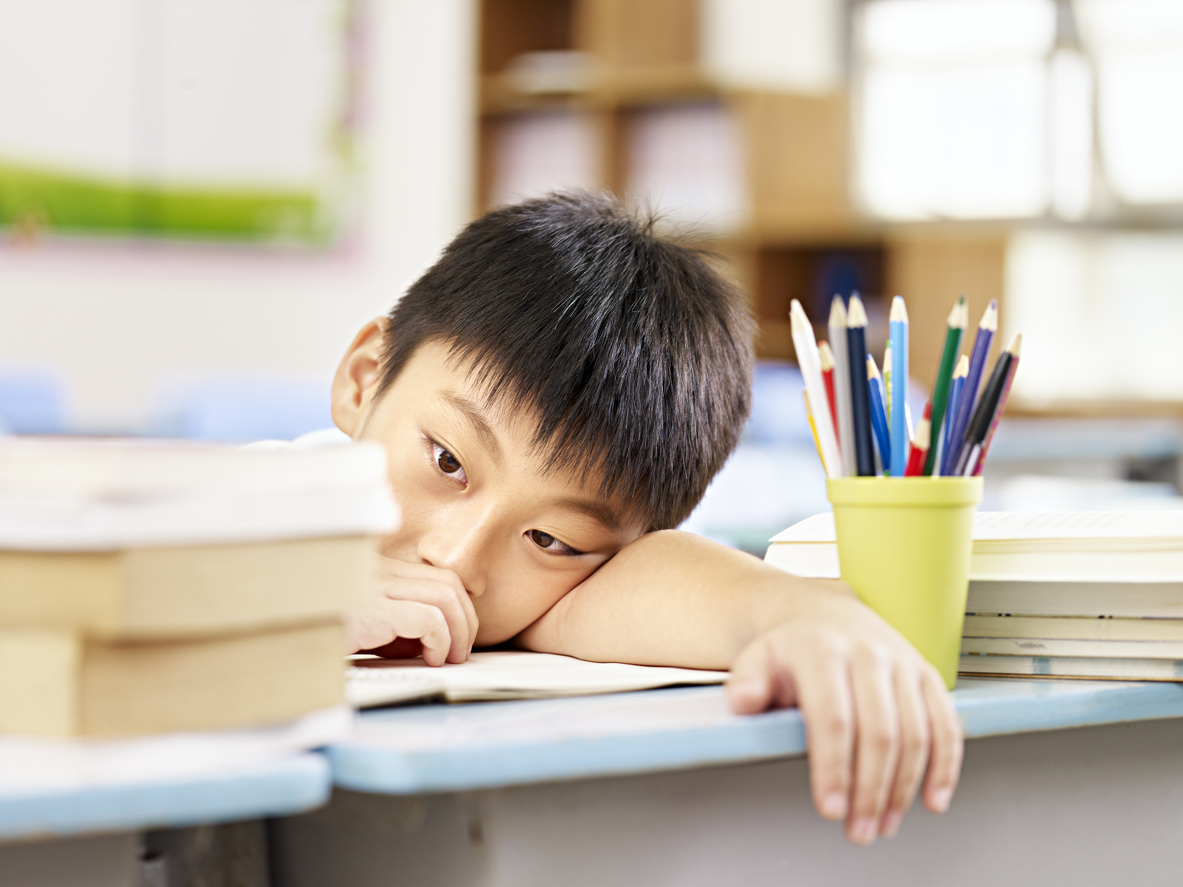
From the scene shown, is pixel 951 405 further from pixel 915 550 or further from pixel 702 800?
pixel 702 800

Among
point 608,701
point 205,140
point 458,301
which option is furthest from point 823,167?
point 608,701

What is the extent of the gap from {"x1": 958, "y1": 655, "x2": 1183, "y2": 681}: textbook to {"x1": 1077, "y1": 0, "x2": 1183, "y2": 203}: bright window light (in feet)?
15.4

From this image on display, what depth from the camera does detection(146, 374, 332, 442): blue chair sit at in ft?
9.47

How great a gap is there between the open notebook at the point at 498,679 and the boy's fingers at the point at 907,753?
0.43 feet

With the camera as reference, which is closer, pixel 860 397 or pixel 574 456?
pixel 860 397

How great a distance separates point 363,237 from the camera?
484cm

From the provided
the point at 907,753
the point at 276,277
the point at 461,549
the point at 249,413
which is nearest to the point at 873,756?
the point at 907,753

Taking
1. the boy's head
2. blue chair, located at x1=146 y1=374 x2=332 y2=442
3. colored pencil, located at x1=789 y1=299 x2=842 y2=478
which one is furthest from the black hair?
blue chair, located at x1=146 y1=374 x2=332 y2=442

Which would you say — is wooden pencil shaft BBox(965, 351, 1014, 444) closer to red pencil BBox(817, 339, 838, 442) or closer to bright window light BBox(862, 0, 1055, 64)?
red pencil BBox(817, 339, 838, 442)

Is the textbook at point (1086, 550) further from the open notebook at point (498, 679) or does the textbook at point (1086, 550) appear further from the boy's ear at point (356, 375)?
the boy's ear at point (356, 375)

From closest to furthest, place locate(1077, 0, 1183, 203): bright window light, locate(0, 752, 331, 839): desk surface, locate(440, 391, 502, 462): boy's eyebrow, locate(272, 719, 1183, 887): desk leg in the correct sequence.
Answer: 1. locate(0, 752, 331, 839): desk surface
2. locate(272, 719, 1183, 887): desk leg
3. locate(440, 391, 502, 462): boy's eyebrow
4. locate(1077, 0, 1183, 203): bright window light

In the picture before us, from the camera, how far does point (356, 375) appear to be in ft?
3.40

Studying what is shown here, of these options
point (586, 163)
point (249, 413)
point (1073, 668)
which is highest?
point (586, 163)

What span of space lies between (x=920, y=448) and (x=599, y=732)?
8.5 inches
